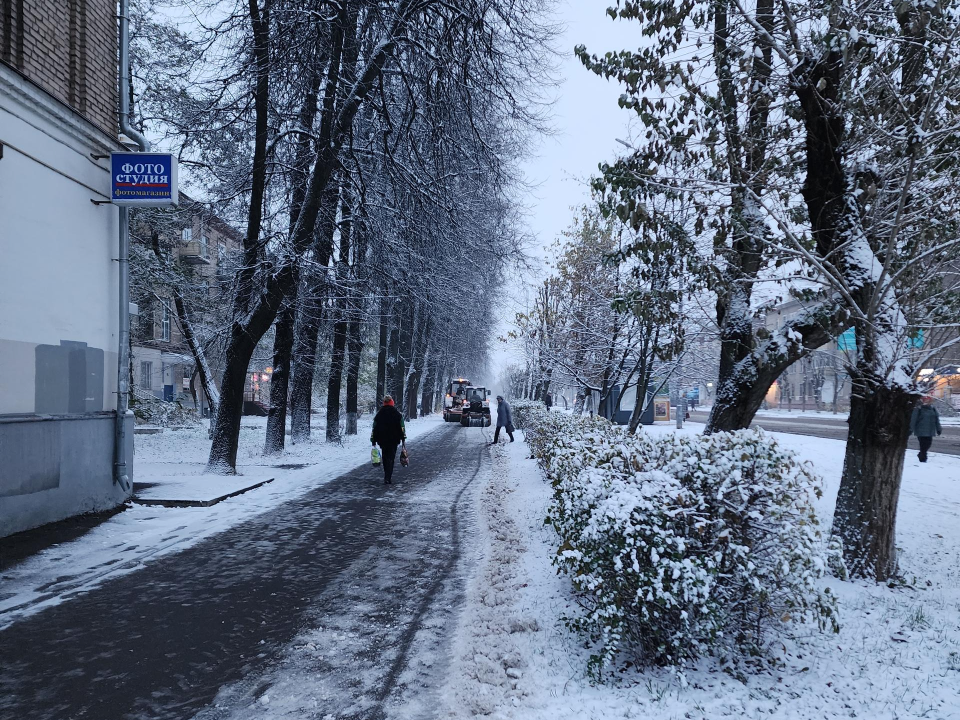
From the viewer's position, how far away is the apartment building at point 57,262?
26.7ft

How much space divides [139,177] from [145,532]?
207 inches

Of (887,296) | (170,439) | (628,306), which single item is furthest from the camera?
(170,439)

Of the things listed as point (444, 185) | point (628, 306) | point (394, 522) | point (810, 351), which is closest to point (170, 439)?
point (444, 185)

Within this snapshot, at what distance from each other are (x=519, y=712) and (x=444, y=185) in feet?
42.0

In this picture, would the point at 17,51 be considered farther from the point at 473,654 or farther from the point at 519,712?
the point at 519,712

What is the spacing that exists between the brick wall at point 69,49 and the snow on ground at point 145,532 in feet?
19.2

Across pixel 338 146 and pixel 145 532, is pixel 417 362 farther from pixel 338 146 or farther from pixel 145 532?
pixel 145 532

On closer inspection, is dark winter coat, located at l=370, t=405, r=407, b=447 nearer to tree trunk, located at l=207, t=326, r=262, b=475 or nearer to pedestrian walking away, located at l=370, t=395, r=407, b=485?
pedestrian walking away, located at l=370, t=395, r=407, b=485

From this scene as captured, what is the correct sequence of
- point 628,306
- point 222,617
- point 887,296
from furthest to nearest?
point 628,306, point 887,296, point 222,617

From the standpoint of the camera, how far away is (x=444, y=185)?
15.0 m

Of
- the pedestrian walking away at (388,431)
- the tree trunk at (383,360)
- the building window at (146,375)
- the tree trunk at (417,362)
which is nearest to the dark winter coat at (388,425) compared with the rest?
the pedestrian walking away at (388,431)

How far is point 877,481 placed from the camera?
6047 millimetres

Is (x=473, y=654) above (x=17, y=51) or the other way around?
the other way around

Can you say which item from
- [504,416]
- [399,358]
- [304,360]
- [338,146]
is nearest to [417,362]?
[399,358]
